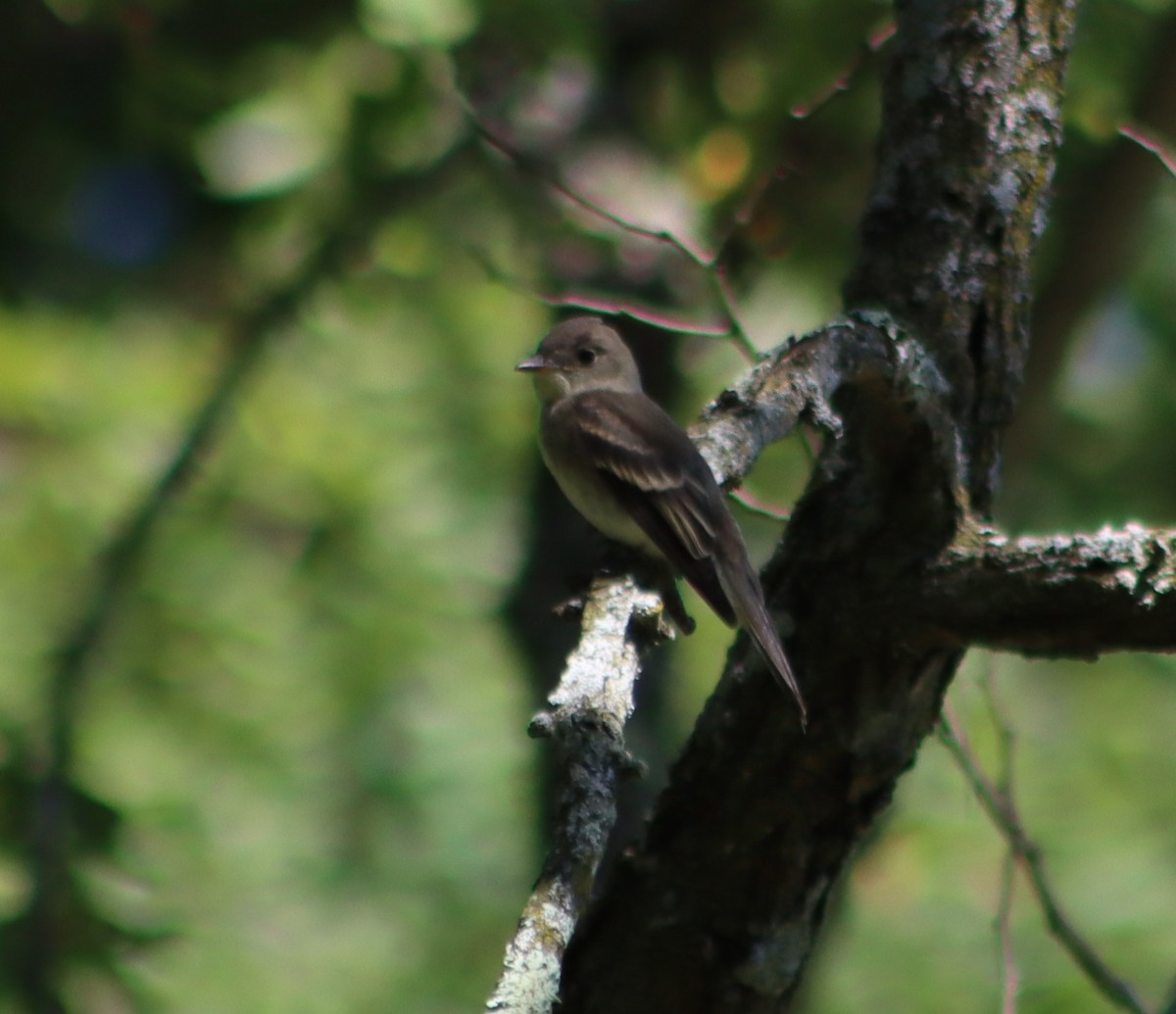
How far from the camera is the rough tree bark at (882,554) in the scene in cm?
283

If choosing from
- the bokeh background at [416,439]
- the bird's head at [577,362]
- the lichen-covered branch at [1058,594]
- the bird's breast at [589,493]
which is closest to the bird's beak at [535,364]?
the bird's head at [577,362]

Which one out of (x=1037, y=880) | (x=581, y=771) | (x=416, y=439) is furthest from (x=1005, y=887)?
(x=416, y=439)

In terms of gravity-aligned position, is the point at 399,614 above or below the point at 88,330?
below

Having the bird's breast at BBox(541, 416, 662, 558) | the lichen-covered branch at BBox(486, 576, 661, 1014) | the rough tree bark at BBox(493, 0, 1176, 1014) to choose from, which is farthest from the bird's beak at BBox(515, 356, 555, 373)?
the lichen-covered branch at BBox(486, 576, 661, 1014)

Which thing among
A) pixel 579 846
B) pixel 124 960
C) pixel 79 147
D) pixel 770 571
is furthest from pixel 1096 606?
pixel 79 147

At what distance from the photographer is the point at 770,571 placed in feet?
10.9

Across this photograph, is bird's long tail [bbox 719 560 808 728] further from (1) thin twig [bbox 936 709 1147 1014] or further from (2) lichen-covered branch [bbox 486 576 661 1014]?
(1) thin twig [bbox 936 709 1147 1014]

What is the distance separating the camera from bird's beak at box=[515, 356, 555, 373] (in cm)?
505

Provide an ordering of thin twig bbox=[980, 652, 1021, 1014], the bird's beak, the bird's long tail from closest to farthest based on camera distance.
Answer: the bird's long tail
thin twig bbox=[980, 652, 1021, 1014]
the bird's beak

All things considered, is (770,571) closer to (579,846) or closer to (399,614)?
(579,846)

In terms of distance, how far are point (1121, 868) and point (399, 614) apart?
3.17 metres

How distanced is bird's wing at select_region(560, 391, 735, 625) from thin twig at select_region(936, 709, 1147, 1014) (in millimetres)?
691

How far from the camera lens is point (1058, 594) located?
8.84 feet

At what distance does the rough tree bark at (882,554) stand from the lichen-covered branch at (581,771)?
392 mm
